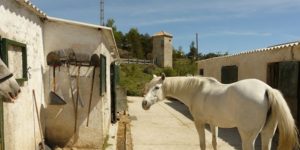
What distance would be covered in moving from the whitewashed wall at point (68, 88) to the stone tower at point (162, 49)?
42.8 meters

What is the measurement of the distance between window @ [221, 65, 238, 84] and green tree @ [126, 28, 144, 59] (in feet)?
134

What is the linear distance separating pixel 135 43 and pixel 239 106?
50776mm

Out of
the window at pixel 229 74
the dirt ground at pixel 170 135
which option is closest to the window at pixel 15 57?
the dirt ground at pixel 170 135

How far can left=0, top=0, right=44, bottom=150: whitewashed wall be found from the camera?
4191 mm

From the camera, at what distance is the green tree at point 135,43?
53.1 metres

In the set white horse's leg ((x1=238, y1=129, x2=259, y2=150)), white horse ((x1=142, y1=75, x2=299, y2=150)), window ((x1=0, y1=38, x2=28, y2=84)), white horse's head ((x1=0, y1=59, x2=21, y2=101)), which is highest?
window ((x1=0, y1=38, x2=28, y2=84))

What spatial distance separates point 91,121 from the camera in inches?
248

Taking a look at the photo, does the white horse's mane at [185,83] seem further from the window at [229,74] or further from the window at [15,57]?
the window at [229,74]

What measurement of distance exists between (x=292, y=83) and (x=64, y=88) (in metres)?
5.21

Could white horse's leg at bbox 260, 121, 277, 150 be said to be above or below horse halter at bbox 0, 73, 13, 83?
below

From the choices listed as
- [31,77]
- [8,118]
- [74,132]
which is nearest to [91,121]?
[74,132]

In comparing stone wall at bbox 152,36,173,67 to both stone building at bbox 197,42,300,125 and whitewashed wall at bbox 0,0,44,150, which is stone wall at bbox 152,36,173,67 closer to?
stone building at bbox 197,42,300,125

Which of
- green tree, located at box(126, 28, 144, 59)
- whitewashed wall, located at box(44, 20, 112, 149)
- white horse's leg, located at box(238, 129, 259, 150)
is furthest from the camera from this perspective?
green tree, located at box(126, 28, 144, 59)

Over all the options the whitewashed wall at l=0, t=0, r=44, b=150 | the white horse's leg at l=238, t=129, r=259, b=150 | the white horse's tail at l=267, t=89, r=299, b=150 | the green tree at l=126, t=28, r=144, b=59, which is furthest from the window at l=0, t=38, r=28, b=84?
the green tree at l=126, t=28, r=144, b=59
